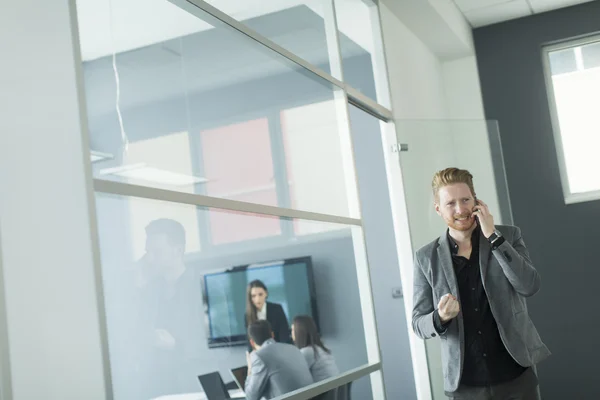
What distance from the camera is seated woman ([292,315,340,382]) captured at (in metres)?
2.97

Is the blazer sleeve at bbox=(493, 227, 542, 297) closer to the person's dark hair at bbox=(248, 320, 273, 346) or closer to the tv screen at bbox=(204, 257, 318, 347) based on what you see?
the tv screen at bbox=(204, 257, 318, 347)

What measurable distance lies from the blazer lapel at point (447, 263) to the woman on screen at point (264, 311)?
0.66 metres

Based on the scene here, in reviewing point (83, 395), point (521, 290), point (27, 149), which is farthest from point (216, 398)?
point (521, 290)

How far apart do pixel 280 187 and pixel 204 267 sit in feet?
2.58

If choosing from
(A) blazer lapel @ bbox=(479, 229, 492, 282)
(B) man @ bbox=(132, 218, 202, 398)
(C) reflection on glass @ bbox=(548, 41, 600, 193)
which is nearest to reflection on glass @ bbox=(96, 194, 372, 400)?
(B) man @ bbox=(132, 218, 202, 398)

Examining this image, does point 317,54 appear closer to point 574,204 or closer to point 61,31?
point 61,31

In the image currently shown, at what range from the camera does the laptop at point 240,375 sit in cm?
236

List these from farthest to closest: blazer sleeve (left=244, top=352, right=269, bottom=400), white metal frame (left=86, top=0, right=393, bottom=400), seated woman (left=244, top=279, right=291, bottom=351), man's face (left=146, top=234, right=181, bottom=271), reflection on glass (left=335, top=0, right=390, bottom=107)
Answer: reflection on glass (left=335, top=0, right=390, bottom=107)
white metal frame (left=86, top=0, right=393, bottom=400)
seated woman (left=244, top=279, right=291, bottom=351)
blazer sleeve (left=244, top=352, right=269, bottom=400)
man's face (left=146, top=234, right=181, bottom=271)

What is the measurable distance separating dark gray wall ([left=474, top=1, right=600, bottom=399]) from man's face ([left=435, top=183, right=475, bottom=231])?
220 centimetres

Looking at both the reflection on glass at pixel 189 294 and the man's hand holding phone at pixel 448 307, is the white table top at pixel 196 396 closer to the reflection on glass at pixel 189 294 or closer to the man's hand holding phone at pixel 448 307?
the reflection on glass at pixel 189 294

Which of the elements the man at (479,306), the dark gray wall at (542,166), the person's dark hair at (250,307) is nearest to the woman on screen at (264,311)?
the person's dark hair at (250,307)

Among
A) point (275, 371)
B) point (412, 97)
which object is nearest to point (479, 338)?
point (275, 371)

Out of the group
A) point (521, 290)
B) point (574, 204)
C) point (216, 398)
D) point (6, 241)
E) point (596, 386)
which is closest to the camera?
point (6, 241)

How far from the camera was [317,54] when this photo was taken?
356 cm
